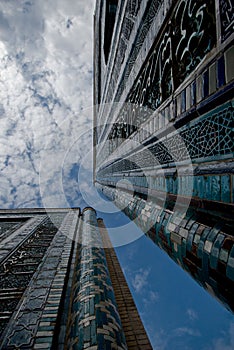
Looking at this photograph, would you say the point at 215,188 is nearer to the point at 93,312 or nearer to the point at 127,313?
the point at 93,312

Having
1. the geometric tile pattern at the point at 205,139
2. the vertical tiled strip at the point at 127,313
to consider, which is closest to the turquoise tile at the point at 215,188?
the geometric tile pattern at the point at 205,139

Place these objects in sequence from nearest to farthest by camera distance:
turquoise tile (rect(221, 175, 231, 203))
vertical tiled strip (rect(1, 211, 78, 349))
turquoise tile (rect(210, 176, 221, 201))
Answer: turquoise tile (rect(221, 175, 231, 203)), turquoise tile (rect(210, 176, 221, 201)), vertical tiled strip (rect(1, 211, 78, 349))

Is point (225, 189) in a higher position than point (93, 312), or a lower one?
higher

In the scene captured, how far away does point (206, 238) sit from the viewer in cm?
173

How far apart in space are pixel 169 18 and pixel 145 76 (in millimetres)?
1159

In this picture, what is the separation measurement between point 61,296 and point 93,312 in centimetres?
83

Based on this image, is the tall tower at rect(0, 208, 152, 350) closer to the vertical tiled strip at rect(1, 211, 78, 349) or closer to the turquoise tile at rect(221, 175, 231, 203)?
the vertical tiled strip at rect(1, 211, 78, 349)

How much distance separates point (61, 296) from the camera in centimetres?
351

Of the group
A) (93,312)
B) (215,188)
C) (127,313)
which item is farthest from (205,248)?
(127,313)

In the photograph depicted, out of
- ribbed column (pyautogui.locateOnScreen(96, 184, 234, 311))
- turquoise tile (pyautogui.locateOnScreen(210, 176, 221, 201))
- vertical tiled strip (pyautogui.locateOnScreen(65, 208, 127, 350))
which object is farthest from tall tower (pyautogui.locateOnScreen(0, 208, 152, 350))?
turquoise tile (pyautogui.locateOnScreen(210, 176, 221, 201))

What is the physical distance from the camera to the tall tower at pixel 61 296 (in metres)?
2.58

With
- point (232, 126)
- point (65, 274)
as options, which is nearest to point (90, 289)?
point (65, 274)

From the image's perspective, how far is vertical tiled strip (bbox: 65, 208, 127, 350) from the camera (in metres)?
2.39

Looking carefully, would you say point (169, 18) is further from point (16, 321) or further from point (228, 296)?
point (16, 321)
